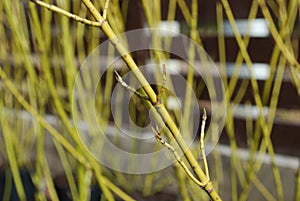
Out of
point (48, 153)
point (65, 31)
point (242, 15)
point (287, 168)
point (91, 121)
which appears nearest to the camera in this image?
point (65, 31)

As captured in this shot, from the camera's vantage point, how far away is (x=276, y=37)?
76cm

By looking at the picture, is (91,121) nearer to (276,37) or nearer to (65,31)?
(65,31)

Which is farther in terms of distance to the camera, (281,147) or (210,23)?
(210,23)

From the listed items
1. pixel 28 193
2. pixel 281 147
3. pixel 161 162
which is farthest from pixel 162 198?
pixel 281 147

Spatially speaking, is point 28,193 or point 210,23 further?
point 210,23

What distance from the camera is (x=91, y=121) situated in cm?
101

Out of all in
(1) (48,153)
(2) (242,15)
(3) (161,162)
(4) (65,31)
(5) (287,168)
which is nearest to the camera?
(4) (65,31)

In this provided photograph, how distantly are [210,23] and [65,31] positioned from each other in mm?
1660

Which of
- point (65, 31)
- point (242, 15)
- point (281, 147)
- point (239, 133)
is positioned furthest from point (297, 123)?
point (65, 31)

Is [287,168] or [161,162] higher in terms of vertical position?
[161,162]

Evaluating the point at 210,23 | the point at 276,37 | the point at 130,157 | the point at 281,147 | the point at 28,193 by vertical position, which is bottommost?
the point at 281,147

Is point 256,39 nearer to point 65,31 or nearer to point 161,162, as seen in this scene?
point 161,162

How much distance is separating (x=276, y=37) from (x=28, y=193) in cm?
112

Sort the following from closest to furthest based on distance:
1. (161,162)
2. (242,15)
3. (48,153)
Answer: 1. (161,162)
2. (242,15)
3. (48,153)
